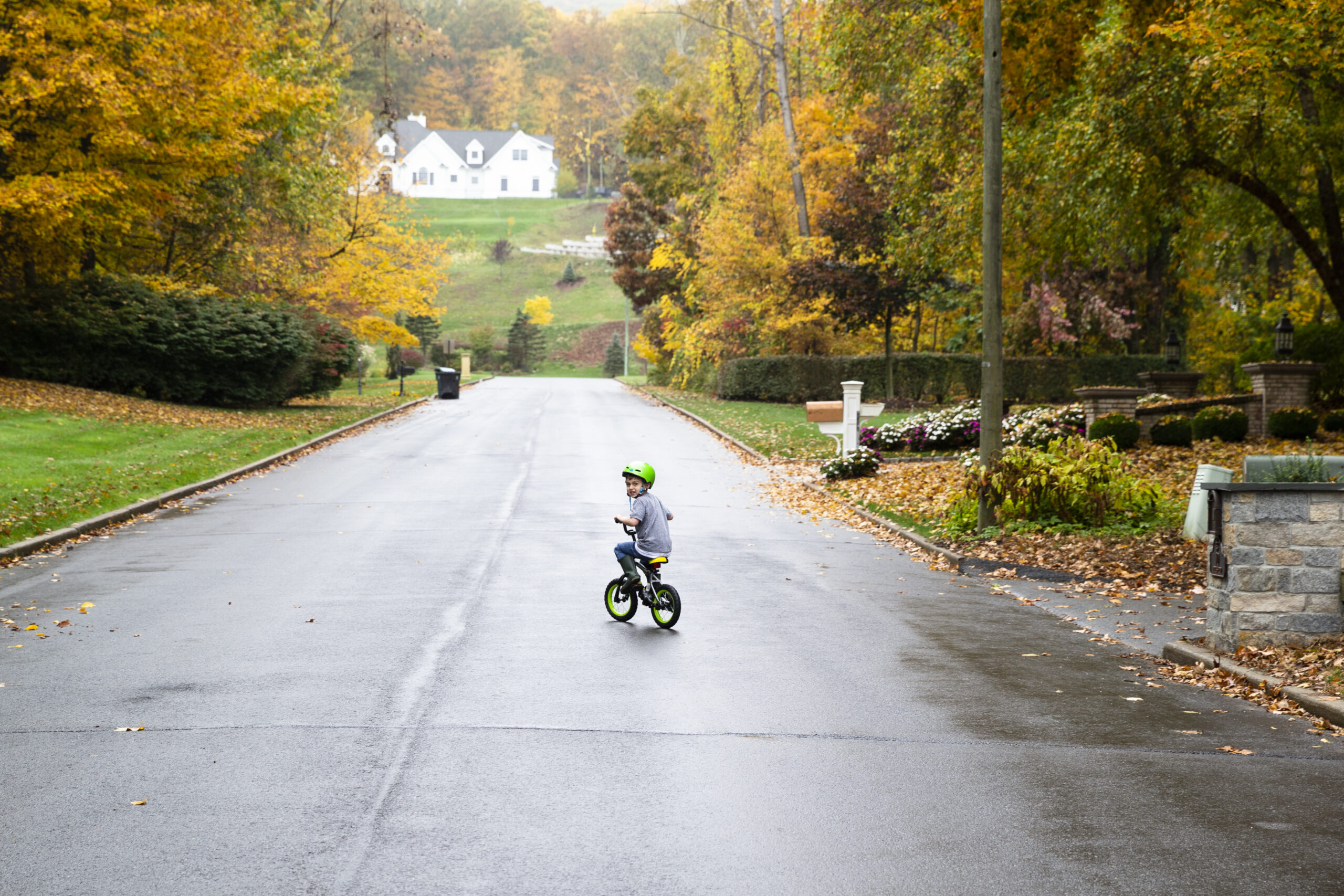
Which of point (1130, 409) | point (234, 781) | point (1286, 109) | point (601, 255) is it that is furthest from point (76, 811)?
point (601, 255)

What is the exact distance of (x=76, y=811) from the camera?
5.23 metres

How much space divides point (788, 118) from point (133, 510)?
95.7 ft

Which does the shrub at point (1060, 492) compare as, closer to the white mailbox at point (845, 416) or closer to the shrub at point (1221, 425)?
the white mailbox at point (845, 416)

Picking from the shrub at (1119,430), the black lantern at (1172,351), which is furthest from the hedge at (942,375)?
the shrub at (1119,430)

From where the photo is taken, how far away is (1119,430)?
21.6 metres

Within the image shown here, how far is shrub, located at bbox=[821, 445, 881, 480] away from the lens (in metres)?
20.4

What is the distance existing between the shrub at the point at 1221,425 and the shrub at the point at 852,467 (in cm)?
674

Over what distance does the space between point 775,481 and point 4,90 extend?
59.5 ft

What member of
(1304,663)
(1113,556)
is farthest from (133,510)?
(1304,663)

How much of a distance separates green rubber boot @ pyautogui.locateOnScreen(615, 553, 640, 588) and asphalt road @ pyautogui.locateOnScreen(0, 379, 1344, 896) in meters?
0.44

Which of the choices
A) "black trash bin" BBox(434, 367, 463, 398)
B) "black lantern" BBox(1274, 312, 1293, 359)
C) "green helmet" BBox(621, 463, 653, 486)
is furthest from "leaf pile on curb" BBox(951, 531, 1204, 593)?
"black trash bin" BBox(434, 367, 463, 398)

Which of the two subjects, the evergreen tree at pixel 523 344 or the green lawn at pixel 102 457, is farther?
the evergreen tree at pixel 523 344

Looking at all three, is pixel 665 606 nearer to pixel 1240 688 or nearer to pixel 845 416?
pixel 1240 688

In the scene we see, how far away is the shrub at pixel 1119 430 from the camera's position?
2161 cm
